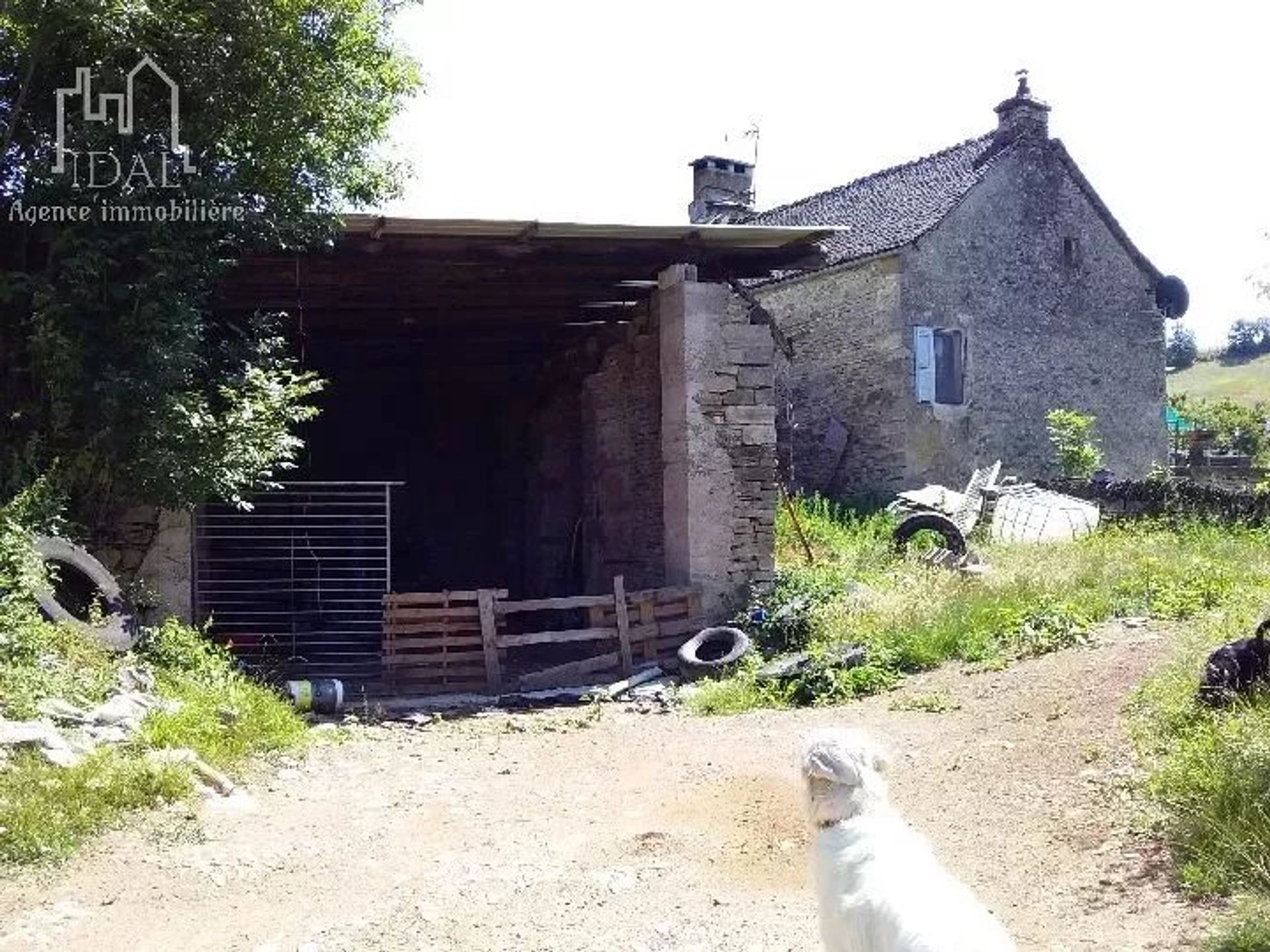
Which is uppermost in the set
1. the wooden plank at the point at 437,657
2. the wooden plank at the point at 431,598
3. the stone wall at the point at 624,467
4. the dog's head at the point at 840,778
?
the stone wall at the point at 624,467

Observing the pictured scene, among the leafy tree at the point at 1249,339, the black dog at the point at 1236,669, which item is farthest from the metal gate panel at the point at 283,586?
the leafy tree at the point at 1249,339

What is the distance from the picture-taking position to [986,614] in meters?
9.37

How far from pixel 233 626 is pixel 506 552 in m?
7.28

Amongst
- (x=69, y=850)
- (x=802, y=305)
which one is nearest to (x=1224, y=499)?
(x=802, y=305)

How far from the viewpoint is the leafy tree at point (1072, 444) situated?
1781 centimetres

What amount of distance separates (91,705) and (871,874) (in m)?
5.49

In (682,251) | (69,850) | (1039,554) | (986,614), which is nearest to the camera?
(69,850)

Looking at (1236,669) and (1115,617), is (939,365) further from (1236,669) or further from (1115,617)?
(1236,669)

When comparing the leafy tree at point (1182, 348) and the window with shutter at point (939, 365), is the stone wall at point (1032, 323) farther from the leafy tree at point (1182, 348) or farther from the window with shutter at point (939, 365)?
the leafy tree at point (1182, 348)

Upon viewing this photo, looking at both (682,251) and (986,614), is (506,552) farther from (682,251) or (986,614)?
(986,614)

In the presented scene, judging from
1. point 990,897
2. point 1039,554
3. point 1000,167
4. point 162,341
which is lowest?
point 990,897

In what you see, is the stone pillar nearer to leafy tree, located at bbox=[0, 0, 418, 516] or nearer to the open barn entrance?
the open barn entrance

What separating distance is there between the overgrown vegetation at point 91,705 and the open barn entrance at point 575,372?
2.11m

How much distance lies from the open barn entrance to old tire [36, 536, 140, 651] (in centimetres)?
226
